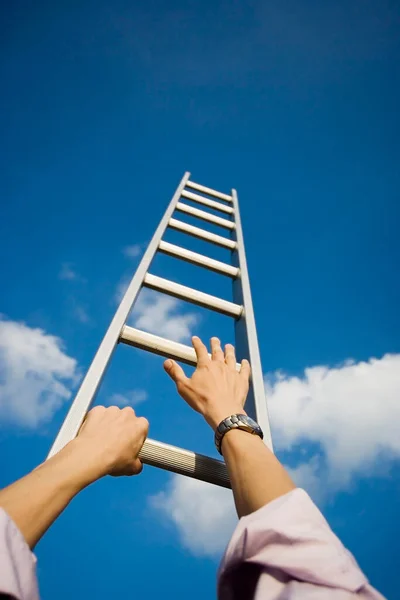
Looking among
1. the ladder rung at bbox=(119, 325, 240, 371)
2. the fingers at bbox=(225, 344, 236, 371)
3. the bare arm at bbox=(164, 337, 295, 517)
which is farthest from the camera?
the ladder rung at bbox=(119, 325, 240, 371)

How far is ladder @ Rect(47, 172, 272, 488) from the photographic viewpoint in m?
1.21

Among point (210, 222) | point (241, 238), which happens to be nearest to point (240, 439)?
point (241, 238)

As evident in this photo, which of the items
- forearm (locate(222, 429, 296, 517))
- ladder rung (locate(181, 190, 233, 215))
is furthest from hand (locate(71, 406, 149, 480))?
ladder rung (locate(181, 190, 233, 215))

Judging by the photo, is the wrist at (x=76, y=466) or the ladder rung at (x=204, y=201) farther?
the ladder rung at (x=204, y=201)

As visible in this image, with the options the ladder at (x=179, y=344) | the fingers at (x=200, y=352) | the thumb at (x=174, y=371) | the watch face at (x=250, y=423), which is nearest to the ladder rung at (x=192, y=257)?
the ladder at (x=179, y=344)

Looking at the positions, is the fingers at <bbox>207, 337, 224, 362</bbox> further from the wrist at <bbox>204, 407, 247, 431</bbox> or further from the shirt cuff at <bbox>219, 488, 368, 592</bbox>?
the shirt cuff at <bbox>219, 488, 368, 592</bbox>

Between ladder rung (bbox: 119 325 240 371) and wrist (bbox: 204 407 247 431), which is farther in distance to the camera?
ladder rung (bbox: 119 325 240 371)

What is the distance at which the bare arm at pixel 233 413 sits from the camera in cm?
77

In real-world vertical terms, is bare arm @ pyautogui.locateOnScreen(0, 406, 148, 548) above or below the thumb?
below

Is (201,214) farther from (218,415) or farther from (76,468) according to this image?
(76,468)

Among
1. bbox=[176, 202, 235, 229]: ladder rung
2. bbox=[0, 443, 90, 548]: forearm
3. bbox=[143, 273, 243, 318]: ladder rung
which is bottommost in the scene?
bbox=[0, 443, 90, 548]: forearm

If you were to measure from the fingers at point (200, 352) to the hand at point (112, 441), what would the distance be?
0.31 meters

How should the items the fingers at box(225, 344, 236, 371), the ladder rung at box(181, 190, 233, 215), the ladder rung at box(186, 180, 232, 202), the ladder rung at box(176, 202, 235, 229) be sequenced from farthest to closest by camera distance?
the ladder rung at box(186, 180, 232, 202) → the ladder rung at box(181, 190, 233, 215) → the ladder rung at box(176, 202, 235, 229) → the fingers at box(225, 344, 236, 371)

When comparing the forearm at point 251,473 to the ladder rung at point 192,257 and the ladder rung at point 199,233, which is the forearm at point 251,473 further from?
the ladder rung at point 199,233
